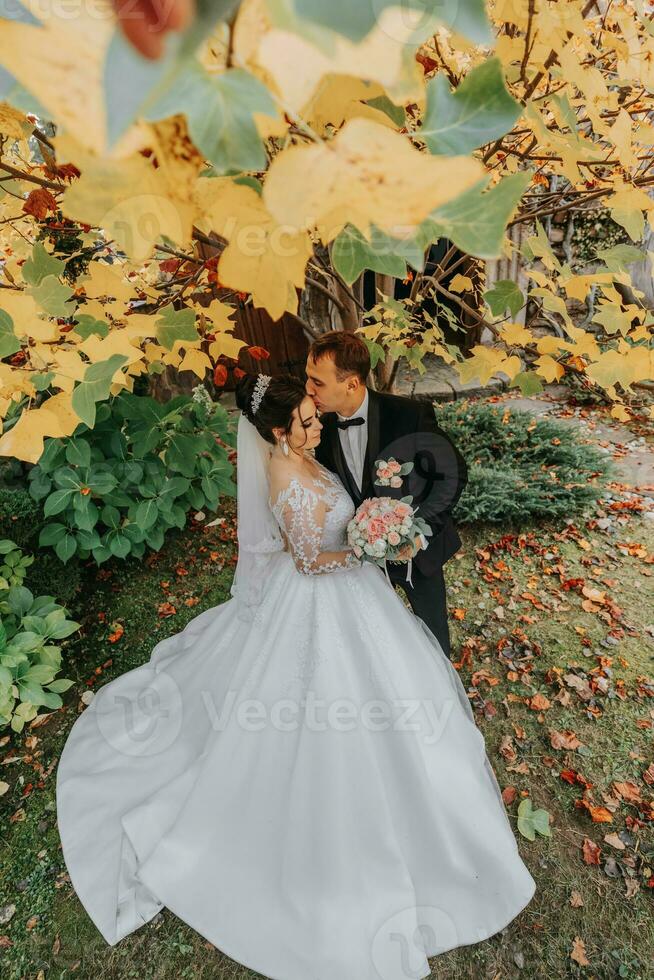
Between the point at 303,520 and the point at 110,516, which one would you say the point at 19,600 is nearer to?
the point at 110,516

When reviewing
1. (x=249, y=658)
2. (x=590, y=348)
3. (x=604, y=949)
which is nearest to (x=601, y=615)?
(x=604, y=949)

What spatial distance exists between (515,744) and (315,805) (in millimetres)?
1452

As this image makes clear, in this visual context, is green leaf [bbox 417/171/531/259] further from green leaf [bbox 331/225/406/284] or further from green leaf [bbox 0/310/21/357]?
green leaf [bbox 0/310/21/357]

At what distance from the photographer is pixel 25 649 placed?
2836 millimetres

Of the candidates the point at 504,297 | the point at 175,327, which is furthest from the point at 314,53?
the point at 175,327

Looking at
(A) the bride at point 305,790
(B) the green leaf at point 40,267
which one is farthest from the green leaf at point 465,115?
(A) the bride at point 305,790

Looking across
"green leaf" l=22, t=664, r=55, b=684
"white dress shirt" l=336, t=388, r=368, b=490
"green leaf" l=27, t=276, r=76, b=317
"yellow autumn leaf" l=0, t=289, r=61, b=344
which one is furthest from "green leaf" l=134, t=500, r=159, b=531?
"yellow autumn leaf" l=0, t=289, r=61, b=344

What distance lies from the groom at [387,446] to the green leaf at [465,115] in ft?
5.91

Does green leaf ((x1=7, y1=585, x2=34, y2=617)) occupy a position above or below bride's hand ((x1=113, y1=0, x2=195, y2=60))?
below

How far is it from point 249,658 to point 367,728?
0.70m

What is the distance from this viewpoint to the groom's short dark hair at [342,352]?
93.9 inches

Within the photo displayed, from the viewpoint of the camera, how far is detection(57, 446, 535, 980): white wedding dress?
2.20 meters

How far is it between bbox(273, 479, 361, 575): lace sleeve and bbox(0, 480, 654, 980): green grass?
1.57 m

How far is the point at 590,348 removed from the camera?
5.19ft
